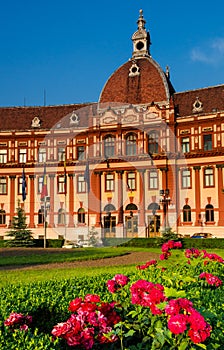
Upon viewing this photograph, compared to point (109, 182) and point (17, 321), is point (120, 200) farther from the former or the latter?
point (17, 321)

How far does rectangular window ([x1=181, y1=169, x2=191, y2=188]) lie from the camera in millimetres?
53025

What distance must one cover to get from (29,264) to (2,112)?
4322 centimetres

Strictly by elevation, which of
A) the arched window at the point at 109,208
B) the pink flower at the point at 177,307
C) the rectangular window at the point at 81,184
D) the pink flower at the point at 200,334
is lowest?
the pink flower at the point at 200,334

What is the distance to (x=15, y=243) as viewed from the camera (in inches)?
1754

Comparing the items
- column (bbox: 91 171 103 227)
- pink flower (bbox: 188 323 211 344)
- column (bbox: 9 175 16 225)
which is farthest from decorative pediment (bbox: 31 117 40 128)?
pink flower (bbox: 188 323 211 344)

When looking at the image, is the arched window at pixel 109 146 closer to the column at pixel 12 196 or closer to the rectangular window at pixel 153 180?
the rectangular window at pixel 153 180

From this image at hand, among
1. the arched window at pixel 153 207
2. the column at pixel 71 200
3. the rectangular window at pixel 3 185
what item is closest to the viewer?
the arched window at pixel 153 207

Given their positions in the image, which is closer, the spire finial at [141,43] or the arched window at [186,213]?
the arched window at [186,213]

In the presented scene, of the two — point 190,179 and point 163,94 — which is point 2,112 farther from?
point 190,179

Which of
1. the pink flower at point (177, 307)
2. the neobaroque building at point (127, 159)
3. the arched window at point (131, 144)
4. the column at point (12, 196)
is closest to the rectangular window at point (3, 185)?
the neobaroque building at point (127, 159)

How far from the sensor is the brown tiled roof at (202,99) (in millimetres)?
53625

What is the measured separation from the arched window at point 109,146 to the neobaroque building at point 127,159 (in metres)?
0.13

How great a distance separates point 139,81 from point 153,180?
45.9 ft

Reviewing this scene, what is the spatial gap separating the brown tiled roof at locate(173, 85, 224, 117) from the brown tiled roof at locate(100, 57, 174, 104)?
1.95 meters
